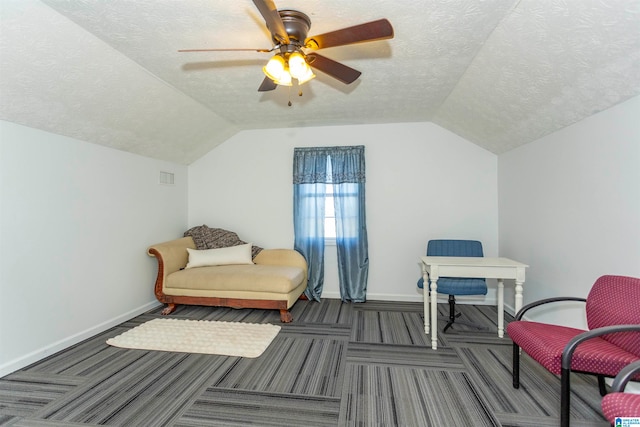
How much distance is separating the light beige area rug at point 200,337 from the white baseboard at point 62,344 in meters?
0.28

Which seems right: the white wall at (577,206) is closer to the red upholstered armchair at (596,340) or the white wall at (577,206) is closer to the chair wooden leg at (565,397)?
the red upholstered armchair at (596,340)

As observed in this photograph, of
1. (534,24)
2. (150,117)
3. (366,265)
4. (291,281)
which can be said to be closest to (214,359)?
(291,281)

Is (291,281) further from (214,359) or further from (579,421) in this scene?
(579,421)

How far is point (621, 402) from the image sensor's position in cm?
120

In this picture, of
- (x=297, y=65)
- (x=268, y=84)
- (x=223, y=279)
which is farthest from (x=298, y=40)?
(x=223, y=279)

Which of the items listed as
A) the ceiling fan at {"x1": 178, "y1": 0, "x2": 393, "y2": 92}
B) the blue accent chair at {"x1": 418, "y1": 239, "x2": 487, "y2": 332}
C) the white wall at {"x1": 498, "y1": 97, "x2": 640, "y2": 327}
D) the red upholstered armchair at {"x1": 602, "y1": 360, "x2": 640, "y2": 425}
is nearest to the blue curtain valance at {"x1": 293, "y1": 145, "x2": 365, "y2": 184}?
the blue accent chair at {"x1": 418, "y1": 239, "x2": 487, "y2": 332}

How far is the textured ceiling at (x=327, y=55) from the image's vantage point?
1.72 meters

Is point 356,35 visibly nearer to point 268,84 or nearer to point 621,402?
point 268,84

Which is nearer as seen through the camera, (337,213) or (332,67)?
(332,67)

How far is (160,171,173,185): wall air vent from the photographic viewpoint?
401cm

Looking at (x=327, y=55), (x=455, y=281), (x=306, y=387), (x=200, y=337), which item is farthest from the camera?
(x=455, y=281)

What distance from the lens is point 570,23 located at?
1.62m

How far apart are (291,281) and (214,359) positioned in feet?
3.78

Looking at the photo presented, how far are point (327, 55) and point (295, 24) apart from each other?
0.69 metres
